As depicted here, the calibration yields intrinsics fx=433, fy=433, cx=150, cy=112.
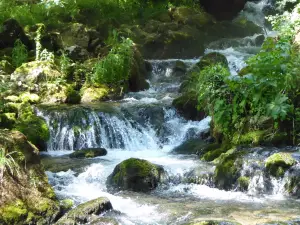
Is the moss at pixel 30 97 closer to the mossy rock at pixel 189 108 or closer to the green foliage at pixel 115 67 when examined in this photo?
the green foliage at pixel 115 67

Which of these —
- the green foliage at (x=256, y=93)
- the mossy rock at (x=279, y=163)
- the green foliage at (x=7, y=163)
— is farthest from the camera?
the green foliage at (x=256, y=93)

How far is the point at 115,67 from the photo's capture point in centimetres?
1397

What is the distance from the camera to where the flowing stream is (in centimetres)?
614

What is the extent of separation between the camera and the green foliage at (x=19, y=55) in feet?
48.0

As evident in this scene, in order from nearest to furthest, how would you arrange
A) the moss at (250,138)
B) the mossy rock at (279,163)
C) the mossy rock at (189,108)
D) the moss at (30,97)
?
the mossy rock at (279,163), the moss at (250,138), the mossy rock at (189,108), the moss at (30,97)

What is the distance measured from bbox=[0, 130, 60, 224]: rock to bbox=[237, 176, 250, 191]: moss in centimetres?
310

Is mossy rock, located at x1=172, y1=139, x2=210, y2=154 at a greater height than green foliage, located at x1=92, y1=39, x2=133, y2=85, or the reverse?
green foliage, located at x1=92, y1=39, x2=133, y2=85

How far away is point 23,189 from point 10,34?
1117 cm

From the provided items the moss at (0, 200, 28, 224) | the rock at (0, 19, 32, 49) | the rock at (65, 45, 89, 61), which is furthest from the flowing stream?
the rock at (0, 19, 32, 49)

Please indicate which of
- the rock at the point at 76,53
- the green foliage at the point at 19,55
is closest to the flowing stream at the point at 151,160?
the rock at the point at 76,53

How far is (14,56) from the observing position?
48.4ft

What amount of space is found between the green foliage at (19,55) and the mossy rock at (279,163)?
393 inches

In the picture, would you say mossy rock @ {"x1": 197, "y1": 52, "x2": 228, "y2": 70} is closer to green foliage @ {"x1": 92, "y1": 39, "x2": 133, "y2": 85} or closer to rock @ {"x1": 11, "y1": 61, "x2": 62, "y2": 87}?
green foliage @ {"x1": 92, "y1": 39, "x2": 133, "y2": 85}

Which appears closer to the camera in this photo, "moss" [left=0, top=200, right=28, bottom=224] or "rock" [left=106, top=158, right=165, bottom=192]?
"moss" [left=0, top=200, right=28, bottom=224]
